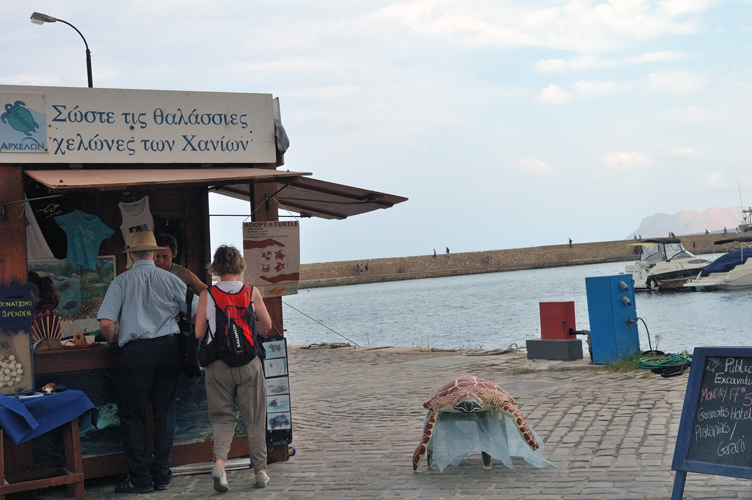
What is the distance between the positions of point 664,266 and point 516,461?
4766 cm

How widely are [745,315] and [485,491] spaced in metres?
30.2

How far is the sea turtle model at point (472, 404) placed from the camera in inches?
226

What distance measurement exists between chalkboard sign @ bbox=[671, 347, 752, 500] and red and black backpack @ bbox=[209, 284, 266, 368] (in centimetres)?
309

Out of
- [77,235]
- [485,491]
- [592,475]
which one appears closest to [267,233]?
[77,235]

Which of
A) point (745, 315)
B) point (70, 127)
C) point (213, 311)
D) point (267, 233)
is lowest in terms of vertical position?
point (745, 315)

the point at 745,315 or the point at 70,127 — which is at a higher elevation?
the point at 70,127

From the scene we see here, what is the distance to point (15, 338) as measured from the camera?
5.89 metres

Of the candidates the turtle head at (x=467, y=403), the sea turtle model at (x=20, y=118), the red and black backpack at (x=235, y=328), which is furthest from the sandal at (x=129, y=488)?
the sea turtle model at (x=20, y=118)

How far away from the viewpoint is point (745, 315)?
3142 cm

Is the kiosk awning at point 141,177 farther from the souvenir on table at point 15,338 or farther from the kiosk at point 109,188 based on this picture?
the souvenir on table at point 15,338

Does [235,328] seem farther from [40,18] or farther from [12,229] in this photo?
[40,18]

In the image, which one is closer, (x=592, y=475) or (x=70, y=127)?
(x=592, y=475)

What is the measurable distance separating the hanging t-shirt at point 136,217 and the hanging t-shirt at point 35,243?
72cm

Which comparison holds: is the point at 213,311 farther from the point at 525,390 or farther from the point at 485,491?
the point at 525,390
